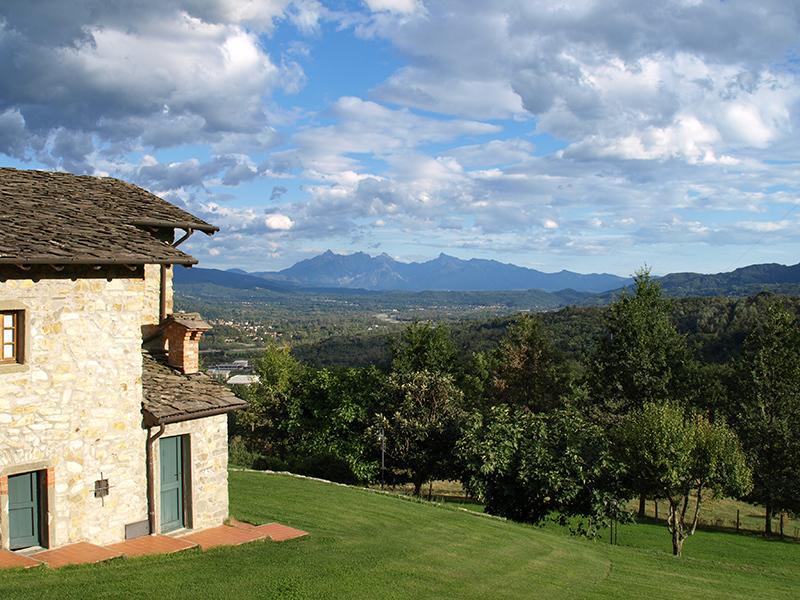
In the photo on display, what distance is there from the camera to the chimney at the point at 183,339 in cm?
1496

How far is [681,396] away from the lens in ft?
121

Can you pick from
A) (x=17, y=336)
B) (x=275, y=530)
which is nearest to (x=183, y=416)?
(x=275, y=530)

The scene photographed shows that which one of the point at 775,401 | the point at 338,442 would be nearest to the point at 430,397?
the point at 338,442

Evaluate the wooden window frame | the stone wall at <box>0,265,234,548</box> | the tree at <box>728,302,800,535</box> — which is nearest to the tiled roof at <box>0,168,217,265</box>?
the stone wall at <box>0,265,234,548</box>

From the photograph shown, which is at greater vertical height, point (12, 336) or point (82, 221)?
point (82, 221)

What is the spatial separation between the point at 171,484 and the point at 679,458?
688 inches

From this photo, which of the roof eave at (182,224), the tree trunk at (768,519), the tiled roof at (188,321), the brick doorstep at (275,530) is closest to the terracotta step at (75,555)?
the brick doorstep at (275,530)

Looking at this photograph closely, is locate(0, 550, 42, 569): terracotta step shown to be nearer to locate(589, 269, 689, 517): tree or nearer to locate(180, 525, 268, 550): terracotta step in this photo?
locate(180, 525, 268, 550): terracotta step

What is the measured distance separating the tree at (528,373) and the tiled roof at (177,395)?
113 feet

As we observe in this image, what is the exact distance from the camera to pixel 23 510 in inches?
474

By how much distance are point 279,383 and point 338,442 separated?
926 centimetres

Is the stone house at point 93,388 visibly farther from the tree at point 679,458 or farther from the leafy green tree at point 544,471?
the tree at point 679,458

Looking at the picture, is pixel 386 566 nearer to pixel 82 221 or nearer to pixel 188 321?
pixel 188 321

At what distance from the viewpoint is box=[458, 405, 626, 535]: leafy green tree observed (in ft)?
79.7
